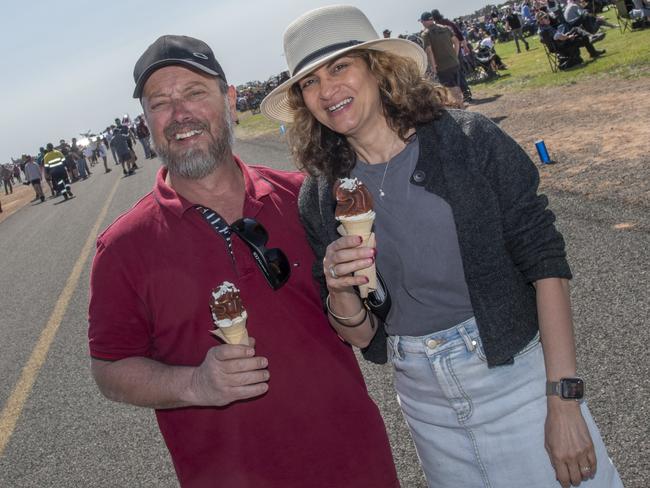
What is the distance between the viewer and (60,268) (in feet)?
40.0

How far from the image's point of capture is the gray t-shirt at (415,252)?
2240 mm

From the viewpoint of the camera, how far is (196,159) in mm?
2492

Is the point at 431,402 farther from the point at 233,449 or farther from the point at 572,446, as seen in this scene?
the point at 233,449

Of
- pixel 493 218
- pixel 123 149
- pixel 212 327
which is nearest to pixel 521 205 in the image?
pixel 493 218

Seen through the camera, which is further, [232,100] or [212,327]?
[232,100]

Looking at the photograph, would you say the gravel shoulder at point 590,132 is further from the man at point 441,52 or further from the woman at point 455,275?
the woman at point 455,275

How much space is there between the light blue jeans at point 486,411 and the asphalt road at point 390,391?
47.1 inches

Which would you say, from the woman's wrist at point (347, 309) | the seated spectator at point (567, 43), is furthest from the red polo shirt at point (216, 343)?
the seated spectator at point (567, 43)

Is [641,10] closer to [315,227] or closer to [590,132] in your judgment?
[590,132]

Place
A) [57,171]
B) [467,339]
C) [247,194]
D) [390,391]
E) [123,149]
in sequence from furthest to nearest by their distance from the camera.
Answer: [123,149]
[57,171]
[390,391]
[247,194]
[467,339]

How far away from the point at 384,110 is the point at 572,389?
1161 millimetres

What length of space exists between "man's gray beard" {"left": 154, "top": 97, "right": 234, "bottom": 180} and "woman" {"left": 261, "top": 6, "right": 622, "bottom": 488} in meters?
0.39

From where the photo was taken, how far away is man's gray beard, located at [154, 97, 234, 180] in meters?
2.50

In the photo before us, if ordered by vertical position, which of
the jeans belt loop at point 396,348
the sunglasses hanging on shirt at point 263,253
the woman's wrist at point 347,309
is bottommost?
the jeans belt loop at point 396,348
